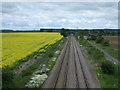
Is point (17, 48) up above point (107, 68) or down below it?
above

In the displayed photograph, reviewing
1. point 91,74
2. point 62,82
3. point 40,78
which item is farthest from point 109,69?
point 40,78

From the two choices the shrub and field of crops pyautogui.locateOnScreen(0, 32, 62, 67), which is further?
field of crops pyautogui.locateOnScreen(0, 32, 62, 67)

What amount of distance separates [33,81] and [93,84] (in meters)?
4.61

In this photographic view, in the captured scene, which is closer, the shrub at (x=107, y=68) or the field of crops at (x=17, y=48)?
the shrub at (x=107, y=68)

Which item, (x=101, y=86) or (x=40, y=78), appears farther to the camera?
(x=40, y=78)

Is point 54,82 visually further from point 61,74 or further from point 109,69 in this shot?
point 109,69

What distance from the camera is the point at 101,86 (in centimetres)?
1168

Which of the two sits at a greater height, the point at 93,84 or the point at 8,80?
the point at 8,80

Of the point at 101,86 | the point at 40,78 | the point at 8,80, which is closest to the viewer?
the point at 8,80

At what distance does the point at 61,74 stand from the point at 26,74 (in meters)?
3.19

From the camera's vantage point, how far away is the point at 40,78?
13391mm

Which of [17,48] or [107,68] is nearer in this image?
[107,68]

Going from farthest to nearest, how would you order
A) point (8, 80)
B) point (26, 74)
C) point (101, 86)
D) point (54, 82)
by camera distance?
point (26, 74) < point (54, 82) < point (101, 86) < point (8, 80)

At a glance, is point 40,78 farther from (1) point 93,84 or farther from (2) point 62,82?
(1) point 93,84
